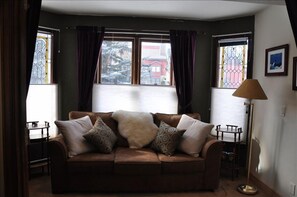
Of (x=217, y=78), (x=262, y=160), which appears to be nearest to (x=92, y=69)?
(x=217, y=78)

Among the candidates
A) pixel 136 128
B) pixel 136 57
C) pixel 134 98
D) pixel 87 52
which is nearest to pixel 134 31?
pixel 136 57

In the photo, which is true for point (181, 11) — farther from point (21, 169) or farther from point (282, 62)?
point (21, 169)

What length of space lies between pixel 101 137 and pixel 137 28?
1.99 m

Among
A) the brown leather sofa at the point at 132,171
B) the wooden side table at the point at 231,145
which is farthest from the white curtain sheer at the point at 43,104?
the wooden side table at the point at 231,145

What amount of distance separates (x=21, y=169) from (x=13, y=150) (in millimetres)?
134

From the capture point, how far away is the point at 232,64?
13.3ft

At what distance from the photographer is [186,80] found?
411 centimetres

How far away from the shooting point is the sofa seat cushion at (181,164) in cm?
306

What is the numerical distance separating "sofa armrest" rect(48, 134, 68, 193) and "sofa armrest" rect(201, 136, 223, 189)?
1780 millimetres

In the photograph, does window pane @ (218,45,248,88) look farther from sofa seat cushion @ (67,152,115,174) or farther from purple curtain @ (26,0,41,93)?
purple curtain @ (26,0,41,93)

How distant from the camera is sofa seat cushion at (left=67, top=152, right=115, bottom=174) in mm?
2943

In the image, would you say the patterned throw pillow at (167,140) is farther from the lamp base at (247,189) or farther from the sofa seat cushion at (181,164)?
the lamp base at (247,189)

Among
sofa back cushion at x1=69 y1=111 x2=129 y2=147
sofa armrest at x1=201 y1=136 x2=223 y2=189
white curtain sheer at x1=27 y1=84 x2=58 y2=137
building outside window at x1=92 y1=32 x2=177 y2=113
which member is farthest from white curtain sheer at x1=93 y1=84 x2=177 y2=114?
sofa armrest at x1=201 y1=136 x2=223 y2=189

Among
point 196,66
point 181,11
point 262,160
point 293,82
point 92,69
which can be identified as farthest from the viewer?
point 196,66
